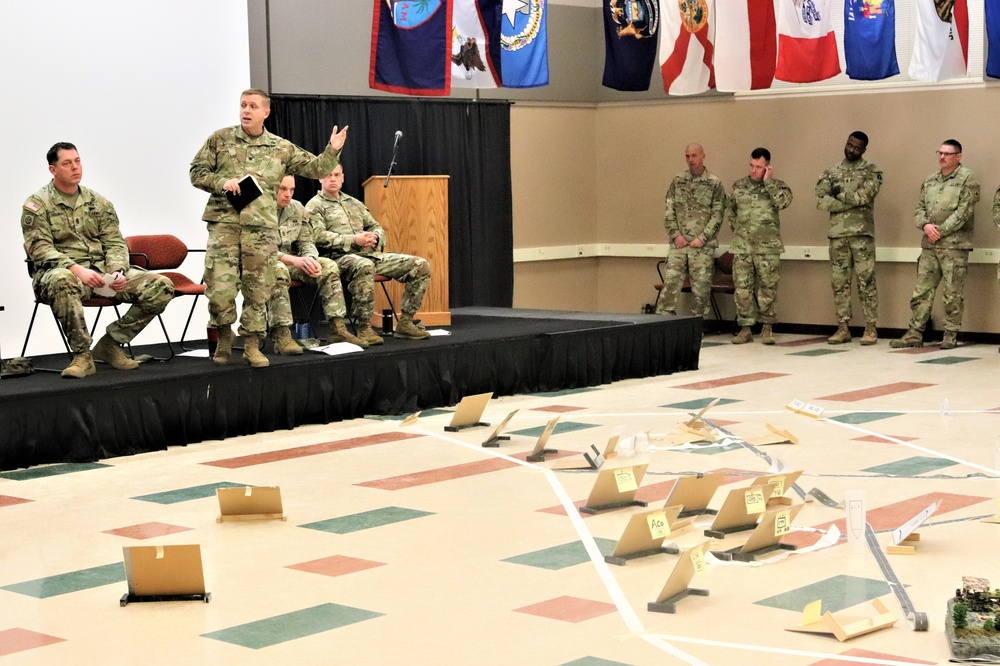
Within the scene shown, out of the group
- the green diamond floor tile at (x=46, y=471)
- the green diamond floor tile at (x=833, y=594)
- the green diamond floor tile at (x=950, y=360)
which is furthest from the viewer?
the green diamond floor tile at (x=950, y=360)

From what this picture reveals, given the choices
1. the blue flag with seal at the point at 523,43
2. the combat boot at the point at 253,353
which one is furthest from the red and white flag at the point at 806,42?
the combat boot at the point at 253,353

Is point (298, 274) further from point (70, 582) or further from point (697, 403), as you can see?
point (70, 582)

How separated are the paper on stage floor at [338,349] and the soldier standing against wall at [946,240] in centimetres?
510

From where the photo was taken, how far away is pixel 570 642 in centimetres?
382

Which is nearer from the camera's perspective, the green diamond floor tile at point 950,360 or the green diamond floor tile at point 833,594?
the green diamond floor tile at point 833,594

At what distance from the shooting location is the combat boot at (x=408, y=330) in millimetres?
9055

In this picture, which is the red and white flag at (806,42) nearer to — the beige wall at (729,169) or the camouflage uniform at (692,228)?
the beige wall at (729,169)

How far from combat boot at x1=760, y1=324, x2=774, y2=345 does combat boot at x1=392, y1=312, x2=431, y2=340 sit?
3.95 meters

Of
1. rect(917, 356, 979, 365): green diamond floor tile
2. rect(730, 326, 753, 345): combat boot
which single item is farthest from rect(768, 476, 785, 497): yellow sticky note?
rect(730, 326, 753, 345): combat boot

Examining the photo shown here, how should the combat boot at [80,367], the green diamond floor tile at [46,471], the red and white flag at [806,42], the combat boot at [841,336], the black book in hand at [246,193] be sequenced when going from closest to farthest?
1. the green diamond floor tile at [46,471]
2. the combat boot at [80,367]
3. the black book in hand at [246,193]
4. the red and white flag at [806,42]
5. the combat boot at [841,336]

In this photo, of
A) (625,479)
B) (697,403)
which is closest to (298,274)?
(697,403)

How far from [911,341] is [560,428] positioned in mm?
4845

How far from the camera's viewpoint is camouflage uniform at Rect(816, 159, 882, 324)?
11492mm

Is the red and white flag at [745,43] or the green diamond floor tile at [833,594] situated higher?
the red and white flag at [745,43]
